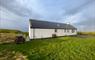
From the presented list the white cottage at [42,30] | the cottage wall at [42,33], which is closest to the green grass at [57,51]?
the cottage wall at [42,33]

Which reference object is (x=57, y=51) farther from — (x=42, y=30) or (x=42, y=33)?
(x=42, y=30)

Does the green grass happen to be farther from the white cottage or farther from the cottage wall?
the white cottage

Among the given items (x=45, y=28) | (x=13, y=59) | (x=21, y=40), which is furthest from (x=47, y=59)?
(x=45, y=28)

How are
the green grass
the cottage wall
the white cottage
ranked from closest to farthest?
1. the green grass
2. the cottage wall
3. the white cottage

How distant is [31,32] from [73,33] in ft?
78.3

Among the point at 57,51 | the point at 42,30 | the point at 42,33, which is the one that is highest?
the point at 42,30

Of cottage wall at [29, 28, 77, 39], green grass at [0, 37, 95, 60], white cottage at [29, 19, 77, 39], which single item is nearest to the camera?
green grass at [0, 37, 95, 60]

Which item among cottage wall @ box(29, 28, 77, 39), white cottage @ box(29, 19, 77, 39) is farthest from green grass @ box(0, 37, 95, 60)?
white cottage @ box(29, 19, 77, 39)

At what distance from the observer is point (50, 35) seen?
3731cm

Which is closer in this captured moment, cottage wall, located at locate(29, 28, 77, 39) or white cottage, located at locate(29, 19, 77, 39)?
cottage wall, located at locate(29, 28, 77, 39)

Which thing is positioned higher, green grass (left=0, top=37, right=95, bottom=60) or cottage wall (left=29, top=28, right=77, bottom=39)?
cottage wall (left=29, top=28, right=77, bottom=39)

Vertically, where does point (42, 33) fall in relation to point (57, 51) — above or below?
above

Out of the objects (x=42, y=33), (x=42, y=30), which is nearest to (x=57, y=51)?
(x=42, y=33)

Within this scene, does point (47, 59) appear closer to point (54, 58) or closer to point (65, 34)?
point (54, 58)
